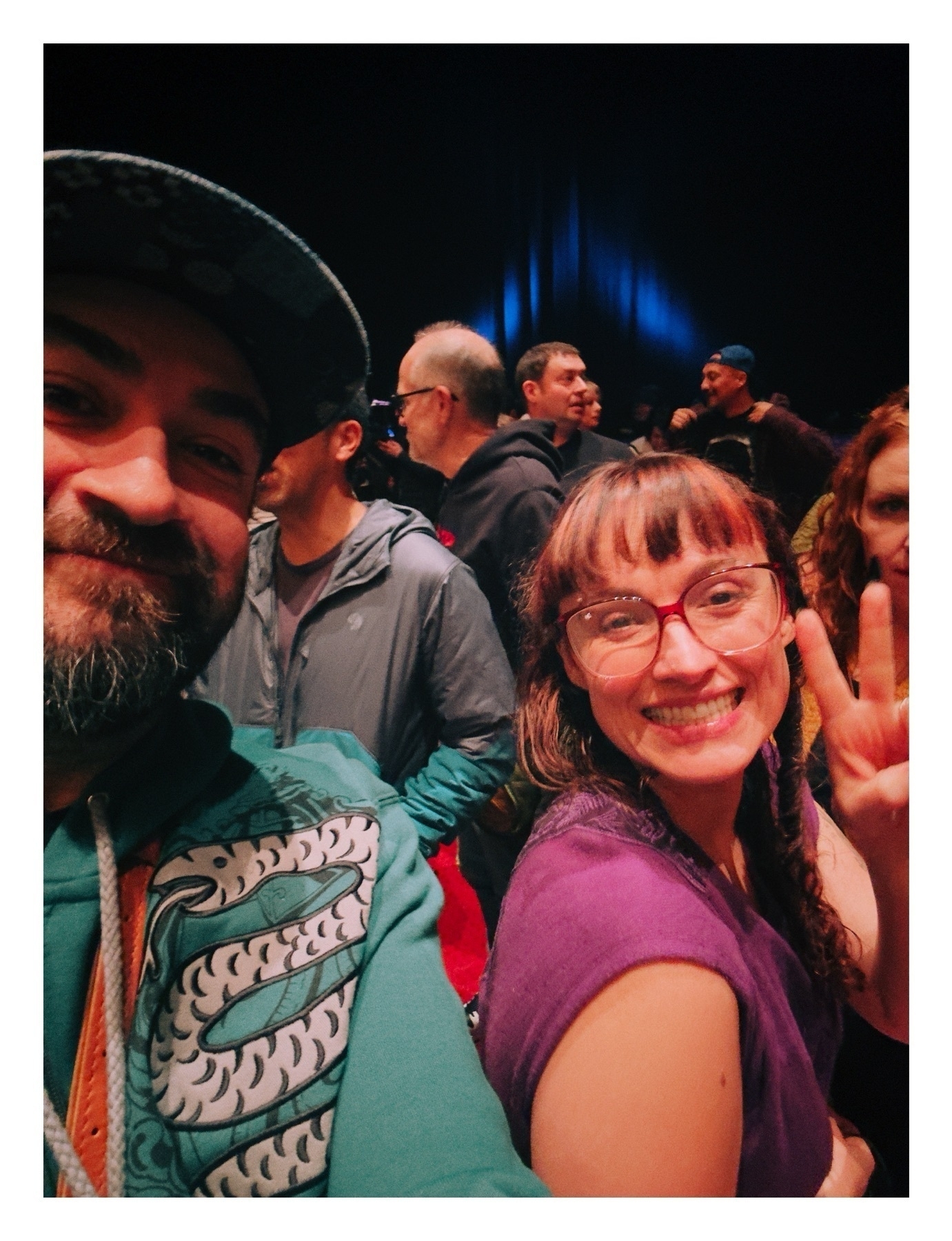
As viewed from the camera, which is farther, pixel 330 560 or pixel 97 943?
pixel 330 560

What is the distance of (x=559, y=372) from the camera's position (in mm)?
1092

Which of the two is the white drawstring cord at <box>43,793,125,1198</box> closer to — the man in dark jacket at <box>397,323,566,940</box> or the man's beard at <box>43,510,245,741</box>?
the man's beard at <box>43,510,245,741</box>

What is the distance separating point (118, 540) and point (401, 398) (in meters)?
0.44

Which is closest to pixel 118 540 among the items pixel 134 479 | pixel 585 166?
pixel 134 479

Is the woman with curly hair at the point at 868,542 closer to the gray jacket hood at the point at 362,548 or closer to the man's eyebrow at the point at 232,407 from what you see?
the gray jacket hood at the point at 362,548

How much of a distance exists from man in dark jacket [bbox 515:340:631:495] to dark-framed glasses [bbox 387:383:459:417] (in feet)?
0.44

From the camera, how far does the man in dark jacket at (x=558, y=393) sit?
109cm

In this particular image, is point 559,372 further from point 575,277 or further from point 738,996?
point 738,996

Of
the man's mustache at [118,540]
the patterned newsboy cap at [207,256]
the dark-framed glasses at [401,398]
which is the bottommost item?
the man's mustache at [118,540]

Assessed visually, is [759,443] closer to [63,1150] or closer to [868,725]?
Result: [868,725]

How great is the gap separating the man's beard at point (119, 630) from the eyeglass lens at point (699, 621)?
50 cm

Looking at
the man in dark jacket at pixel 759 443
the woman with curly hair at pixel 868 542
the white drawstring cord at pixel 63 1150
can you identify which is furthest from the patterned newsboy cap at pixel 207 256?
the white drawstring cord at pixel 63 1150
